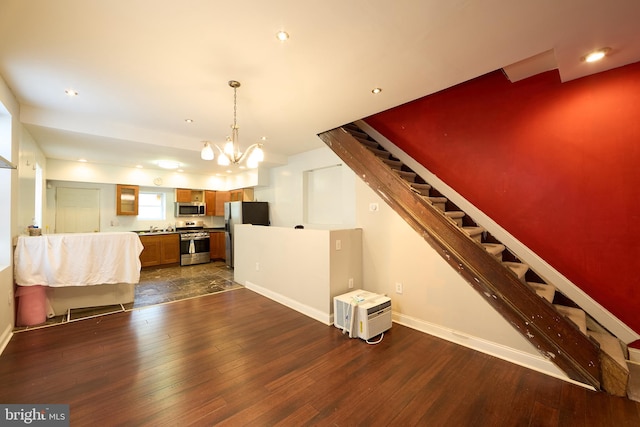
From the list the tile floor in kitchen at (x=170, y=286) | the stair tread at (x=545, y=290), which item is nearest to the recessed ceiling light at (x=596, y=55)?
the stair tread at (x=545, y=290)

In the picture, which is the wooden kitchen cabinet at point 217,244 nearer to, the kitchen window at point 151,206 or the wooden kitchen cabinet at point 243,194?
the wooden kitchen cabinet at point 243,194

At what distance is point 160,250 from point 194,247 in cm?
76

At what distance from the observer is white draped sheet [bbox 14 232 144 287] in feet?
9.70

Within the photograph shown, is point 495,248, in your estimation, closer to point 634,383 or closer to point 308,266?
point 634,383

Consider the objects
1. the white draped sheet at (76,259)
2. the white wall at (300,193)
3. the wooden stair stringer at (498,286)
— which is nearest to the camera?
the wooden stair stringer at (498,286)

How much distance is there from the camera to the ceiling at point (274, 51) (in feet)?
5.41

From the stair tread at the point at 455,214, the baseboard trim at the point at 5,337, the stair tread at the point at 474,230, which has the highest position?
the stair tread at the point at 455,214

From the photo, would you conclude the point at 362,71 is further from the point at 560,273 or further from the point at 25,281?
the point at 25,281

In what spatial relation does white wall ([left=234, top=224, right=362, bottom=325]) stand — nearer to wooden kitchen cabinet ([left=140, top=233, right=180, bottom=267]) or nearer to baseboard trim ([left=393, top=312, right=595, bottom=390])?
baseboard trim ([left=393, top=312, right=595, bottom=390])

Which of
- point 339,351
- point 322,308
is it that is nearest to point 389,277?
point 322,308

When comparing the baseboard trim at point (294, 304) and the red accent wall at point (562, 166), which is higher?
the red accent wall at point (562, 166)

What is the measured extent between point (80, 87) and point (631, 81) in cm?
515

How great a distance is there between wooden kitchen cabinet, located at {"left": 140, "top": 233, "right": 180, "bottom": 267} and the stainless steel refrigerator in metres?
1.45

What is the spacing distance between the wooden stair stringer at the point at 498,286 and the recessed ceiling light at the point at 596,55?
1.66 meters
